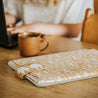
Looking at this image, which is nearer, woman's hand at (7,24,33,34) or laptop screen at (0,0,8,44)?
laptop screen at (0,0,8,44)

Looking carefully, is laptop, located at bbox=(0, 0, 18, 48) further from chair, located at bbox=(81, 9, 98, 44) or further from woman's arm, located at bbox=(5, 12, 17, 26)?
woman's arm, located at bbox=(5, 12, 17, 26)

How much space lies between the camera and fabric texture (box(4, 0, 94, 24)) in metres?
1.49

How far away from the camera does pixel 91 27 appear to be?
1.01 m

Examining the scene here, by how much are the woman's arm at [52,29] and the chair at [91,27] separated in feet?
0.77

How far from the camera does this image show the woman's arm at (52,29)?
104 centimetres

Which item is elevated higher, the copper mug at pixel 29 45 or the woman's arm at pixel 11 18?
the copper mug at pixel 29 45

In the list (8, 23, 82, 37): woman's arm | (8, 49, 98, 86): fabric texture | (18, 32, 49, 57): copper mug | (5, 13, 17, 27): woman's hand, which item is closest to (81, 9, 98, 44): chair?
(8, 23, 82, 37): woman's arm

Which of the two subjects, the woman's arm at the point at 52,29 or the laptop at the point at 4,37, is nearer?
the laptop at the point at 4,37


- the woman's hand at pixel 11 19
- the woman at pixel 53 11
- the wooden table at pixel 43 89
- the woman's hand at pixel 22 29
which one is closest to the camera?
the wooden table at pixel 43 89

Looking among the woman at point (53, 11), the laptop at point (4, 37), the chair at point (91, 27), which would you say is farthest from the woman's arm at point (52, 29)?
the chair at point (91, 27)

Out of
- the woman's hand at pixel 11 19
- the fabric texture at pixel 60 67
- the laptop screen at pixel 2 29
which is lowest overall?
Result: the woman's hand at pixel 11 19

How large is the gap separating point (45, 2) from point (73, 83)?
4.08 feet

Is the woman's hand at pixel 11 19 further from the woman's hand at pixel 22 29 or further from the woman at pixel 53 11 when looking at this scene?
the woman's hand at pixel 22 29

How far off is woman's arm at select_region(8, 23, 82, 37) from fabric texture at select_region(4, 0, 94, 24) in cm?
15
